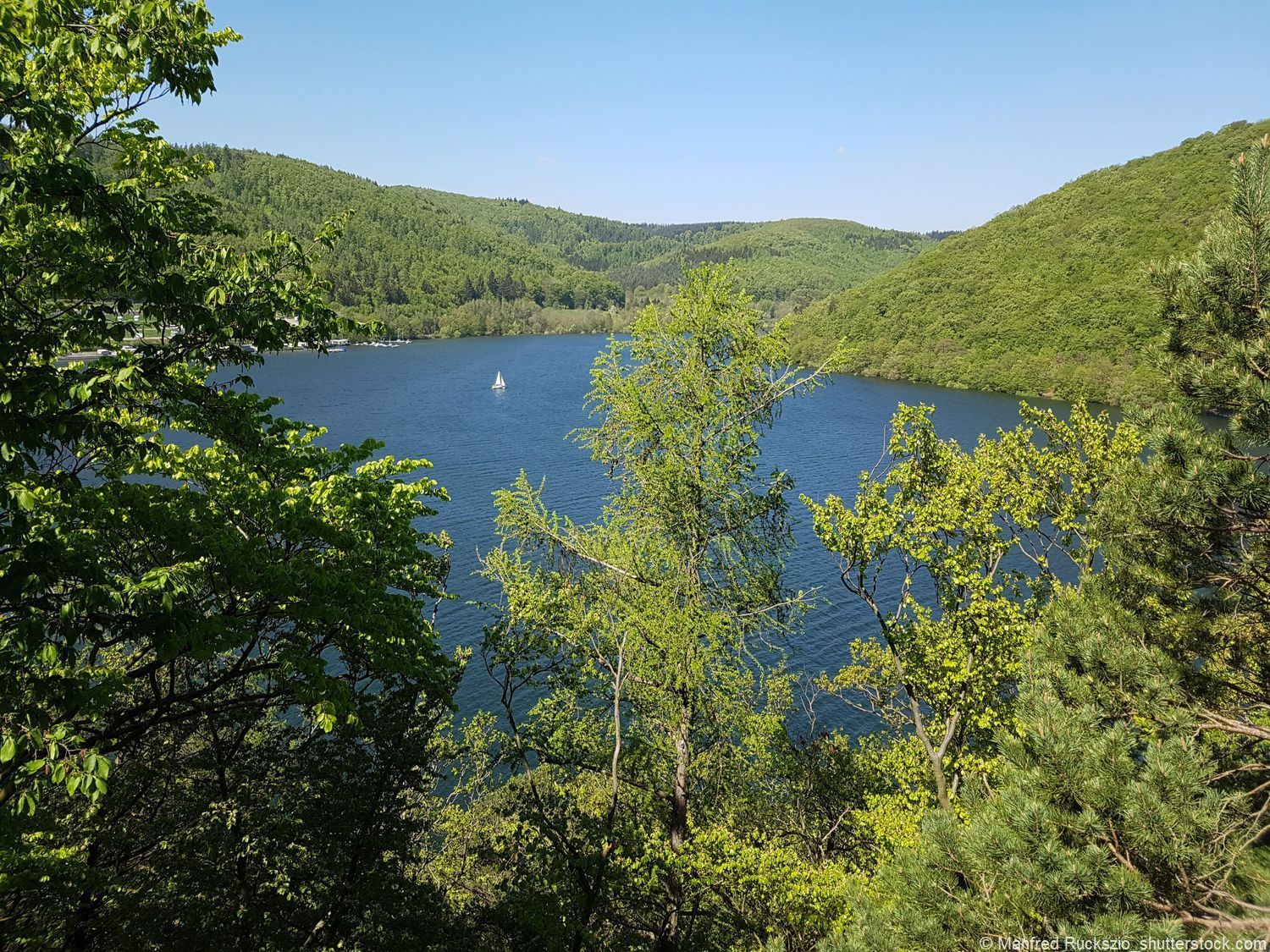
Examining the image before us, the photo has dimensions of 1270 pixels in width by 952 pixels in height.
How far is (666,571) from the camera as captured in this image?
460 inches

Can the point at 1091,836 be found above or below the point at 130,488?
below

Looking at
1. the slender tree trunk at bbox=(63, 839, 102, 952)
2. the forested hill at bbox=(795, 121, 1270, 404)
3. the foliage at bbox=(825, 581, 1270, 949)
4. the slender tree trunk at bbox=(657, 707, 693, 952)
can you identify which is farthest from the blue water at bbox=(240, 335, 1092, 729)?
the slender tree trunk at bbox=(63, 839, 102, 952)

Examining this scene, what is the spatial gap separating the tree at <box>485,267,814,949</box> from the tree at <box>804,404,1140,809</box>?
6.34 ft

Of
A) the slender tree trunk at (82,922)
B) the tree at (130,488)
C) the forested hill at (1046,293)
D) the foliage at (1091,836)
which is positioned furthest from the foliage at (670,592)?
the forested hill at (1046,293)

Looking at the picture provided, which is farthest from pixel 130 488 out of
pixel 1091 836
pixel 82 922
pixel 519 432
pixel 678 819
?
pixel 519 432

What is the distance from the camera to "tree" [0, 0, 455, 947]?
166 inches

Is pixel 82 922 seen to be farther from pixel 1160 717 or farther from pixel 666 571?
pixel 1160 717

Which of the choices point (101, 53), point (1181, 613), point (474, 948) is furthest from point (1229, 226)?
point (474, 948)

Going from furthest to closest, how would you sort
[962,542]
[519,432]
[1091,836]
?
[519,432] < [962,542] < [1091,836]

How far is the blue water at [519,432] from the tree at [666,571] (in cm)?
619

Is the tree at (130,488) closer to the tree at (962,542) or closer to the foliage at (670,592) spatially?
the foliage at (670,592)

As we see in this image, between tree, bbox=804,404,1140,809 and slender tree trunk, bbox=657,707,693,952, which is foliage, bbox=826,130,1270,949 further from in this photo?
slender tree trunk, bbox=657,707,693,952

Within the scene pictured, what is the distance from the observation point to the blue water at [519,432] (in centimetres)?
3228

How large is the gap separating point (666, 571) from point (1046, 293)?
110093 mm
